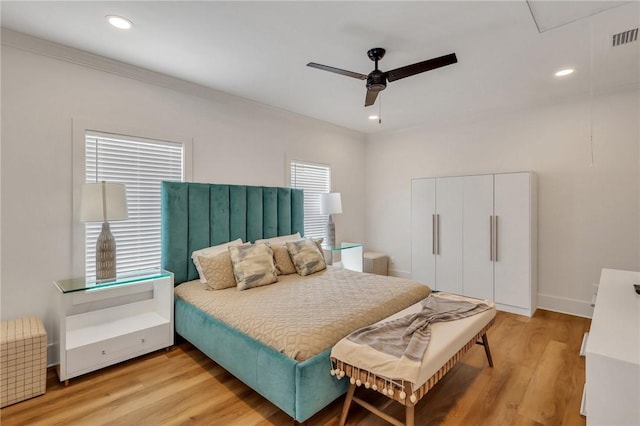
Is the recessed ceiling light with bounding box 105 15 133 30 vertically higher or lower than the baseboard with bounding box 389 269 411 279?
higher

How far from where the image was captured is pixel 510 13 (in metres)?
2.08

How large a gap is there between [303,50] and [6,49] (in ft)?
7.36

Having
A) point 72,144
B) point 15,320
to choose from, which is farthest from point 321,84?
point 15,320

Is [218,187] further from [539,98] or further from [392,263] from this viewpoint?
[539,98]

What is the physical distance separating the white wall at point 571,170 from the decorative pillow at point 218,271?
351 cm

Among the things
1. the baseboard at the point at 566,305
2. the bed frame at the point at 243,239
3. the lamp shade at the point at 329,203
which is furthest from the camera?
the lamp shade at the point at 329,203

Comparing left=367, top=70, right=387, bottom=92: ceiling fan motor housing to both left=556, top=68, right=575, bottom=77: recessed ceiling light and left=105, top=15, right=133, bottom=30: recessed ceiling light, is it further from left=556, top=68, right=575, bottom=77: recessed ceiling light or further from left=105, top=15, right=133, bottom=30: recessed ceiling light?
left=556, top=68, right=575, bottom=77: recessed ceiling light

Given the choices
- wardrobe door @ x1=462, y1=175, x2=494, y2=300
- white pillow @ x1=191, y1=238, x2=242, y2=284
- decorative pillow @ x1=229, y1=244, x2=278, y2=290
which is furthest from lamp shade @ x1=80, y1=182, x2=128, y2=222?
wardrobe door @ x1=462, y1=175, x2=494, y2=300

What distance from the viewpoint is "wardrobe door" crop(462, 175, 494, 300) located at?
3941mm

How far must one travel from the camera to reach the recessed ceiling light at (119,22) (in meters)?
2.10

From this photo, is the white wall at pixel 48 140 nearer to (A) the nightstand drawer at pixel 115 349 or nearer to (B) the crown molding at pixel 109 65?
(B) the crown molding at pixel 109 65

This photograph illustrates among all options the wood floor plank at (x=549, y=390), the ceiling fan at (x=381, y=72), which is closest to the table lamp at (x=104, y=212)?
the ceiling fan at (x=381, y=72)

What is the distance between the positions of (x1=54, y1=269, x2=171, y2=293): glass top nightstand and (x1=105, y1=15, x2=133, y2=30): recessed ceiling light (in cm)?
193

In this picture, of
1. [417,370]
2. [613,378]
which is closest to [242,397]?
[417,370]
